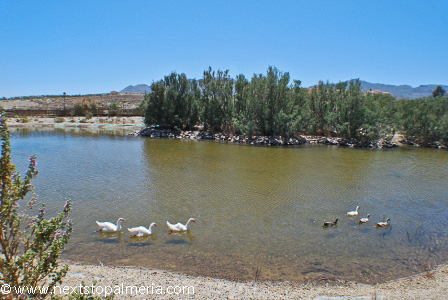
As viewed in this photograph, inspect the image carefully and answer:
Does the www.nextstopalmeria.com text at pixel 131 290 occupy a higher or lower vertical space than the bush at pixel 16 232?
lower

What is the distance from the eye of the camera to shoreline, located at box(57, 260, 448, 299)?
20.9 ft

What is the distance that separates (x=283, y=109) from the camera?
37.7 m

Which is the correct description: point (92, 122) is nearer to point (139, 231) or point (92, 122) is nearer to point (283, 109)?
point (283, 109)

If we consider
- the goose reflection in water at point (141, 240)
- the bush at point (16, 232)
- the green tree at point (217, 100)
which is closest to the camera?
the bush at point (16, 232)

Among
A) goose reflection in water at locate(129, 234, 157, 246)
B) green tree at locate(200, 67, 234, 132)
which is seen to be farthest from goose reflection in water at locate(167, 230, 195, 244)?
green tree at locate(200, 67, 234, 132)

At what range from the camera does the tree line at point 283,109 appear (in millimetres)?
36875

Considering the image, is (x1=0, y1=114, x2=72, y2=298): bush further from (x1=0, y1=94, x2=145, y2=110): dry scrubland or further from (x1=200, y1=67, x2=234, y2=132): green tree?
(x1=0, y1=94, x2=145, y2=110): dry scrubland

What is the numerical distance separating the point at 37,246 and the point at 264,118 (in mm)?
35578

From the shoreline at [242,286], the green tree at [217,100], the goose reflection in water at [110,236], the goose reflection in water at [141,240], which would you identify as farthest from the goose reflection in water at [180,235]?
the green tree at [217,100]

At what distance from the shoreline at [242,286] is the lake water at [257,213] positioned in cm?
41

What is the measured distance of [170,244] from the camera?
9.11 m

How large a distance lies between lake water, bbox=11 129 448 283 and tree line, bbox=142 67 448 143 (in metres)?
14.4

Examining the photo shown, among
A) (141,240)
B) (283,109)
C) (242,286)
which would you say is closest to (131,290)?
(242,286)

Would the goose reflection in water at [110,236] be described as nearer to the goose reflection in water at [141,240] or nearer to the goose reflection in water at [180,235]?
the goose reflection in water at [141,240]
